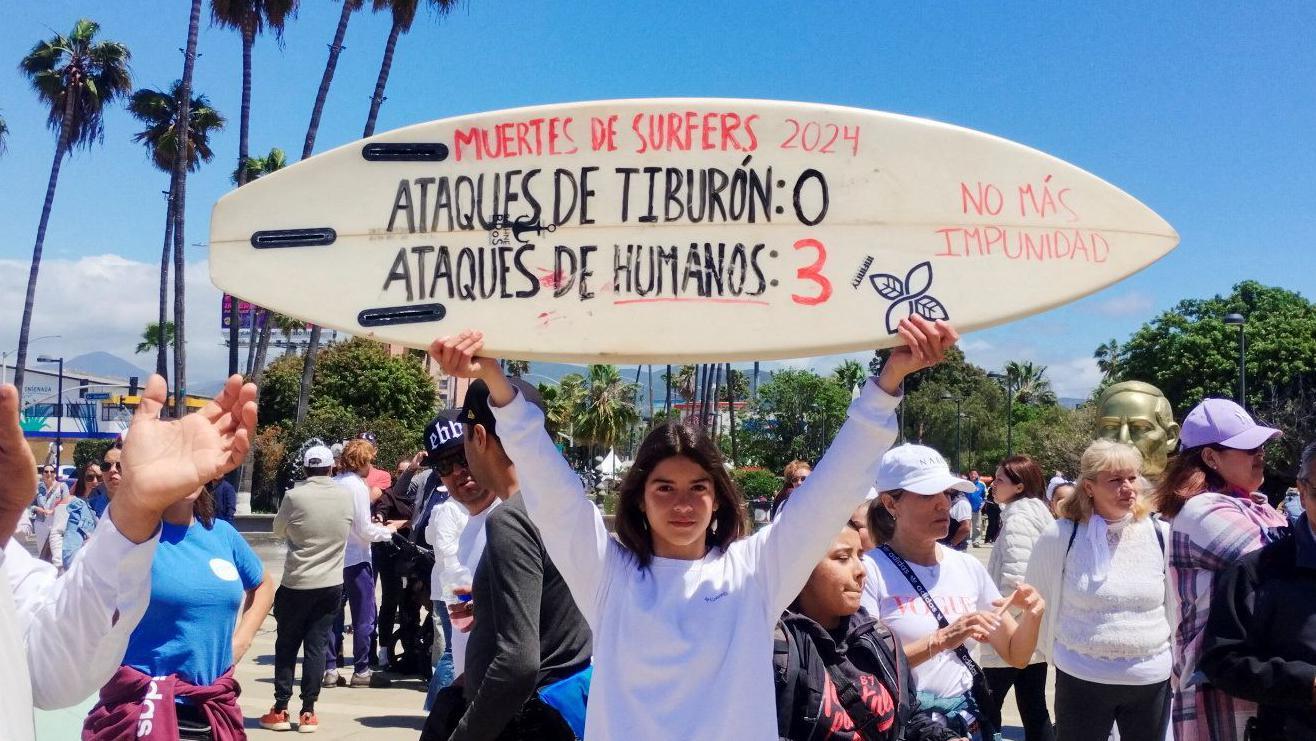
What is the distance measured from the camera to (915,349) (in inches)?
103

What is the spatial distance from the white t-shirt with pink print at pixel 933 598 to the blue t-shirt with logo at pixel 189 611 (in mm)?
2209

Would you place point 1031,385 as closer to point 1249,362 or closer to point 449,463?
point 1249,362

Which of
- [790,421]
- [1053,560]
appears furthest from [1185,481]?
[790,421]

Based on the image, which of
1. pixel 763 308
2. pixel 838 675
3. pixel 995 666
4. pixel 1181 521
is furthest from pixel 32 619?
pixel 995 666

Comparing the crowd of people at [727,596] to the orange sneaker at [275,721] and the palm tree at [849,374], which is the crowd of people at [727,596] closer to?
the orange sneaker at [275,721]

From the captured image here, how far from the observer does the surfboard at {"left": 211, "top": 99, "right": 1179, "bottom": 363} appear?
9.08ft

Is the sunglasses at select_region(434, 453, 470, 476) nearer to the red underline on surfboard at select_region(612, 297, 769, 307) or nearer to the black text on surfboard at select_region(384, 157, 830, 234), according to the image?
the black text on surfboard at select_region(384, 157, 830, 234)

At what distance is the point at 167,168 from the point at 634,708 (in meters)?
33.8

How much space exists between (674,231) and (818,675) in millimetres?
1244

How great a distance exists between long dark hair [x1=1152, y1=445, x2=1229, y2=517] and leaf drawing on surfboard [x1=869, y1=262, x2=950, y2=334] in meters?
2.07

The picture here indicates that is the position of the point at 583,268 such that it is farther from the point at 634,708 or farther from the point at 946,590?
the point at 946,590

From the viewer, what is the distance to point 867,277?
275 cm

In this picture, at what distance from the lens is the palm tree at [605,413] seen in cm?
6744

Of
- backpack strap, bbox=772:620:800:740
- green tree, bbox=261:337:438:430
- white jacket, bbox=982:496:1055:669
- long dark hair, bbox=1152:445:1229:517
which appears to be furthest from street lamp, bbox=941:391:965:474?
backpack strap, bbox=772:620:800:740
